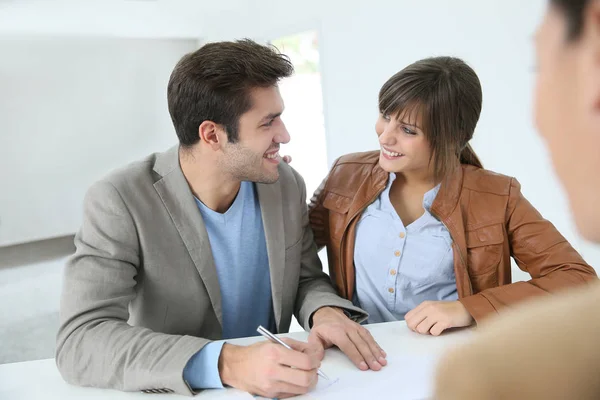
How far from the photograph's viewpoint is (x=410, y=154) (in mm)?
1607

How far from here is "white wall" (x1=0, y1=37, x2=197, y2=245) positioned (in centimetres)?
596

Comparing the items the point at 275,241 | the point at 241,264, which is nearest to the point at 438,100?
the point at 275,241

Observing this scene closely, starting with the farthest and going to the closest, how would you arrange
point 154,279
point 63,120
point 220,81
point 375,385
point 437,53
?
1. point 63,120
2. point 437,53
3. point 220,81
4. point 154,279
5. point 375,385

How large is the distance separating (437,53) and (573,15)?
419 centimetres

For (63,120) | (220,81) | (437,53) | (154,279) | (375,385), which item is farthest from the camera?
(63,120)

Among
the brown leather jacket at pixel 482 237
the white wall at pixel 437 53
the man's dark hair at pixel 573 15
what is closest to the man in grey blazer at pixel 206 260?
the brown leather jacket at pixel 482 237

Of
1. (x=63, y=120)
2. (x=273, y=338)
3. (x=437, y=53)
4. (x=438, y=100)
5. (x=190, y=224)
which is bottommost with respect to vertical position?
(x=273, y=338)

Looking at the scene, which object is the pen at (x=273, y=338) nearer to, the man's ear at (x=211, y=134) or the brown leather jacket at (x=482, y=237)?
the brown leather jacket at (x=482, y=237)

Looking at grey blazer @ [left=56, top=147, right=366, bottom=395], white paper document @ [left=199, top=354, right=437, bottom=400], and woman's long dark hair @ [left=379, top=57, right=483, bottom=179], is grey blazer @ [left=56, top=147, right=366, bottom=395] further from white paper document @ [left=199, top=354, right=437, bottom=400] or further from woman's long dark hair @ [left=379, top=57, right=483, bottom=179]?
woman's long dark hair @ [left=379, top=57, right=483, bottom=179]

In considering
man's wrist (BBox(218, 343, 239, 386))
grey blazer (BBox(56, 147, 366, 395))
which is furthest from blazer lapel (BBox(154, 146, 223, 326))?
man's wrist (BBox(218, 343, 239, 386))

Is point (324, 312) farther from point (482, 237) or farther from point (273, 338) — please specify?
point (482, 237)

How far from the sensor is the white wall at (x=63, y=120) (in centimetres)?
596

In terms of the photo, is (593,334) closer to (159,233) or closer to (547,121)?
(547,121)

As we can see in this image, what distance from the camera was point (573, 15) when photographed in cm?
23
